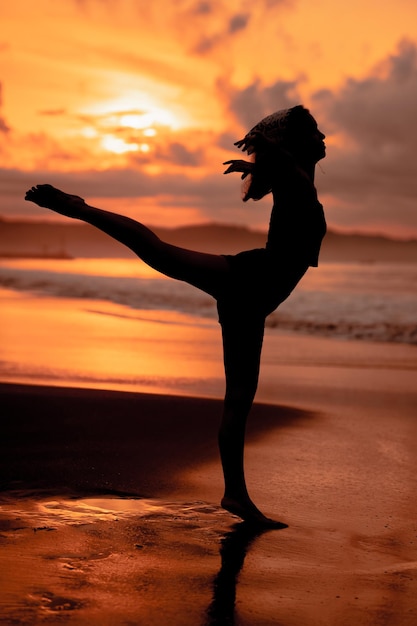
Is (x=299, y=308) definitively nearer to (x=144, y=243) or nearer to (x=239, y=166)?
(x=239, y=166)

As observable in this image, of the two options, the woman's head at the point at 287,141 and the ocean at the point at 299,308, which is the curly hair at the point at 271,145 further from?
the ocean at the point at 299,308

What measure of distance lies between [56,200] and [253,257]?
97 cm

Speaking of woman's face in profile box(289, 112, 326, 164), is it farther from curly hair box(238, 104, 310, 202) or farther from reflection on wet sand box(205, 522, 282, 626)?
reflection on wet sand box(205, 522, 282, 626)

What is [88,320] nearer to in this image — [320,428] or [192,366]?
[192,366]

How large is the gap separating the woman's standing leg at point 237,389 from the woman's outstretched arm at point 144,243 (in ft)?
0.98

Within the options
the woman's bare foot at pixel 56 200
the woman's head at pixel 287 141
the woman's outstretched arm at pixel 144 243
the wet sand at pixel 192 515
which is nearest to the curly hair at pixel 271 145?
the woman's head at pixel 287 141

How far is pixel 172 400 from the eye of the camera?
23.8 feet

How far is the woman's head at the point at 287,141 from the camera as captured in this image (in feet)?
13.4

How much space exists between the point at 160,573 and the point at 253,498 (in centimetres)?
145

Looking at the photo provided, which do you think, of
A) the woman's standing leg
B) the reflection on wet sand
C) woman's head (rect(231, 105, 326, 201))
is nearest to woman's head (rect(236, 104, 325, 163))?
woman's head (rect(231, 105, 326, 201))

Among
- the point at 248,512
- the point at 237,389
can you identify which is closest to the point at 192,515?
the point at 248,512

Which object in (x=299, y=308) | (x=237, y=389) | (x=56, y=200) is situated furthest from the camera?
(x=299, y=308)

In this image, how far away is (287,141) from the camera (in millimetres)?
4152

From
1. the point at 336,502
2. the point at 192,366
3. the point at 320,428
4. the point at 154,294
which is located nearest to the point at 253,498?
the point at 336,502
